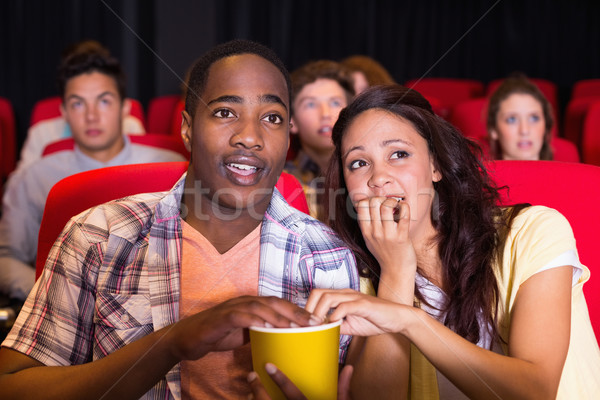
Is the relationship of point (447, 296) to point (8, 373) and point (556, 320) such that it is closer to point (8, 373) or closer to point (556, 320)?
point (556, 320)

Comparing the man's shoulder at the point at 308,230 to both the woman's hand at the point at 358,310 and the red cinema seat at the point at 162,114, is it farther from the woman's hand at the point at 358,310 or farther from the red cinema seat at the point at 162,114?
the red cinema seat at the point at 162,114

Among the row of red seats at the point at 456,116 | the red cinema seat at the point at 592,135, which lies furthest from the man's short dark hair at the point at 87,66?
the red cinema seat at the point at 592,135

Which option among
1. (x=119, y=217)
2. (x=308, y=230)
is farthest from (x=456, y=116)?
(x=119, y=217)

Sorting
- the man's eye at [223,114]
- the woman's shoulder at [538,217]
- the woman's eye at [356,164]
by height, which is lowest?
the woman's shoulder at [538,217]

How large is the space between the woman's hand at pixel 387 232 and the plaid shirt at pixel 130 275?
0.30 ft

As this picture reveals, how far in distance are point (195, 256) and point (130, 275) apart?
0.48 feet

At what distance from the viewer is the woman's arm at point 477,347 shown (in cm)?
110

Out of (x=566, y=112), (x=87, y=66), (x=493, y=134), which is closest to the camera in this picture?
(x=87, y=66)

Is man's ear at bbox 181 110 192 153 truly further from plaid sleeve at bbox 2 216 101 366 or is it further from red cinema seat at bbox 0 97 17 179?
red cinema seat at bbox 0 97 17 179

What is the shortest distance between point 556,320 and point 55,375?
3.11ft

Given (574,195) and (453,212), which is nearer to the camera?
A: (574,195)

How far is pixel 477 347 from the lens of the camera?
1157 millimetres

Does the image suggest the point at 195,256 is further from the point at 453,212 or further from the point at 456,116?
the point at 456,116

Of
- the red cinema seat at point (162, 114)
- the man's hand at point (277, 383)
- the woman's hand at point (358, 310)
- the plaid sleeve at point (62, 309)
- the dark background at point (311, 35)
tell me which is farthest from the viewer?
the dark background at point (311, 35)
